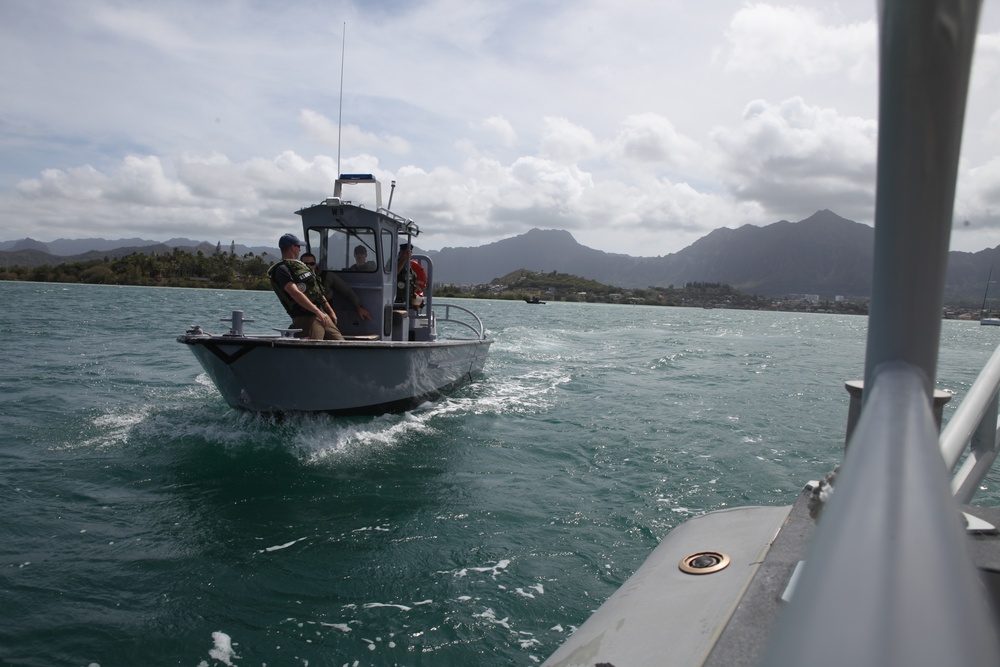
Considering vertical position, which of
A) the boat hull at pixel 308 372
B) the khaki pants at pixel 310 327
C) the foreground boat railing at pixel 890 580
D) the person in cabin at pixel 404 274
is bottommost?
the boat hull at pixel 308 372

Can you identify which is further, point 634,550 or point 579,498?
point 579,498

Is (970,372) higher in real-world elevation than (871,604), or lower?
lower

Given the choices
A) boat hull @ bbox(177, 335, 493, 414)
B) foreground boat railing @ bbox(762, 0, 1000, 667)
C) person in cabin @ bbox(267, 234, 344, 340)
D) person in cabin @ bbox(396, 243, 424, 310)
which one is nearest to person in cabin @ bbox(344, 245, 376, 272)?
person in cabin @ bbox(396, 243, 424, 310)

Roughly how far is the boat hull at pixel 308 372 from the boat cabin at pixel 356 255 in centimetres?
91

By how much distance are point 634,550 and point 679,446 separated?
13.5 ft

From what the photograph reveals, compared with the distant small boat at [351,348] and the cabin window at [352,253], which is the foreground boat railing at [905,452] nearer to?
the distant small boat at [351,348]

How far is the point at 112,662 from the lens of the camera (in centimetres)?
361

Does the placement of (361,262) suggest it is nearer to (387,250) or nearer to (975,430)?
(387,250)

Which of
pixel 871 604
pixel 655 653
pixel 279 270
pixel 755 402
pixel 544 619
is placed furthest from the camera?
pixel 755 402

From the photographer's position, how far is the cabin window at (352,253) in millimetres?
10477

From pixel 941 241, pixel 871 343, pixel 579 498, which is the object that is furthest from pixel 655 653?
pixel 579 498

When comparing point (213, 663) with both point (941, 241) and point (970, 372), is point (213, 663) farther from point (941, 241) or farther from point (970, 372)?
point (970, 372)

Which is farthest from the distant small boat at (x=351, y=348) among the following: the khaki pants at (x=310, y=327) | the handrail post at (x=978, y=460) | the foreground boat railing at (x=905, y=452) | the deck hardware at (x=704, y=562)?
the foreground boat railing at (x=905, y=452)

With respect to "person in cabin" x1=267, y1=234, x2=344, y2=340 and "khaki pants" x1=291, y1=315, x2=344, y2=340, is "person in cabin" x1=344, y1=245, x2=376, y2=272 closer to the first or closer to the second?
"person in cabin" x1=267, y1=234, x2=344, y2=340
